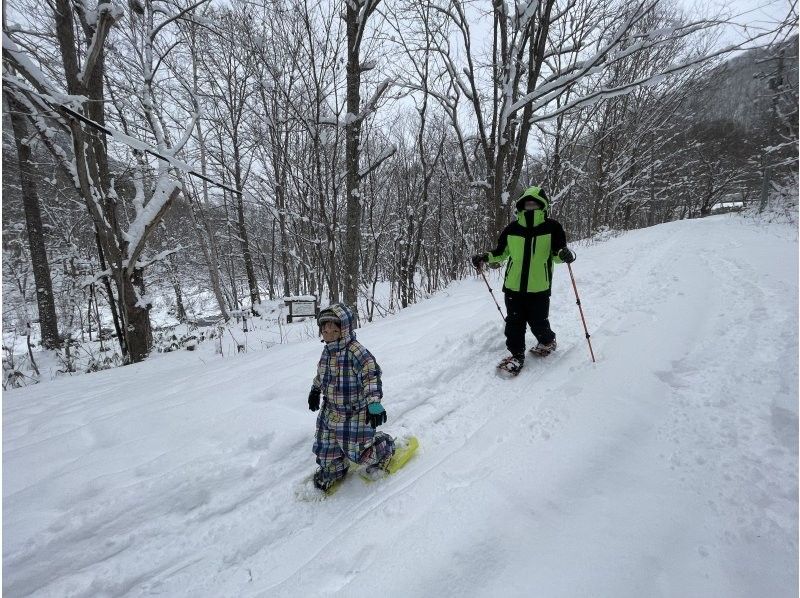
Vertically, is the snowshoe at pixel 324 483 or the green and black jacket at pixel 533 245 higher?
the green and black jacket at pixel 533 245

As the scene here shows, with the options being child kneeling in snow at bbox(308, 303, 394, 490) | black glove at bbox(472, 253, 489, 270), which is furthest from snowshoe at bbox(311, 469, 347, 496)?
black glove at bbox(472, 253, 489, 270)

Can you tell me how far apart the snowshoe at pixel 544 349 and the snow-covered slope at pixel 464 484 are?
0.09 meters

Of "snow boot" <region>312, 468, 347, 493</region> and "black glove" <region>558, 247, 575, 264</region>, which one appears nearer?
"snow boot" <region>312, 468, 347, 493</region>

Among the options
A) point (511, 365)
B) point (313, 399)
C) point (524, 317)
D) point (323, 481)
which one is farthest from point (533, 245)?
point (323, 481)

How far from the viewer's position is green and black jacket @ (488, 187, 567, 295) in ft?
11.4

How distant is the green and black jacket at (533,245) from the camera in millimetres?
3463

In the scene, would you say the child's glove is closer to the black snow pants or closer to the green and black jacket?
the black snow pants

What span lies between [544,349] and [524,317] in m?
0.44

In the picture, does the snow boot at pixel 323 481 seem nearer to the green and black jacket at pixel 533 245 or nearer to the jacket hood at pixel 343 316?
the jacket hood at pixel 343 316

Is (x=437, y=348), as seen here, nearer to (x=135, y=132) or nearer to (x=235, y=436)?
(x=235, y=436)

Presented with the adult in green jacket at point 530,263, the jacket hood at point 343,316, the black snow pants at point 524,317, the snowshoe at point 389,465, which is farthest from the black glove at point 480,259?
the snowshoe at point 389,465

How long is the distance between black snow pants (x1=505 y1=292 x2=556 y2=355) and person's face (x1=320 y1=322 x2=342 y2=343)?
2094mm

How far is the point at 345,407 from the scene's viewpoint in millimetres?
2484

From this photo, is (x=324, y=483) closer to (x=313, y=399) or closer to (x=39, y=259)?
(x=313, y=399)
